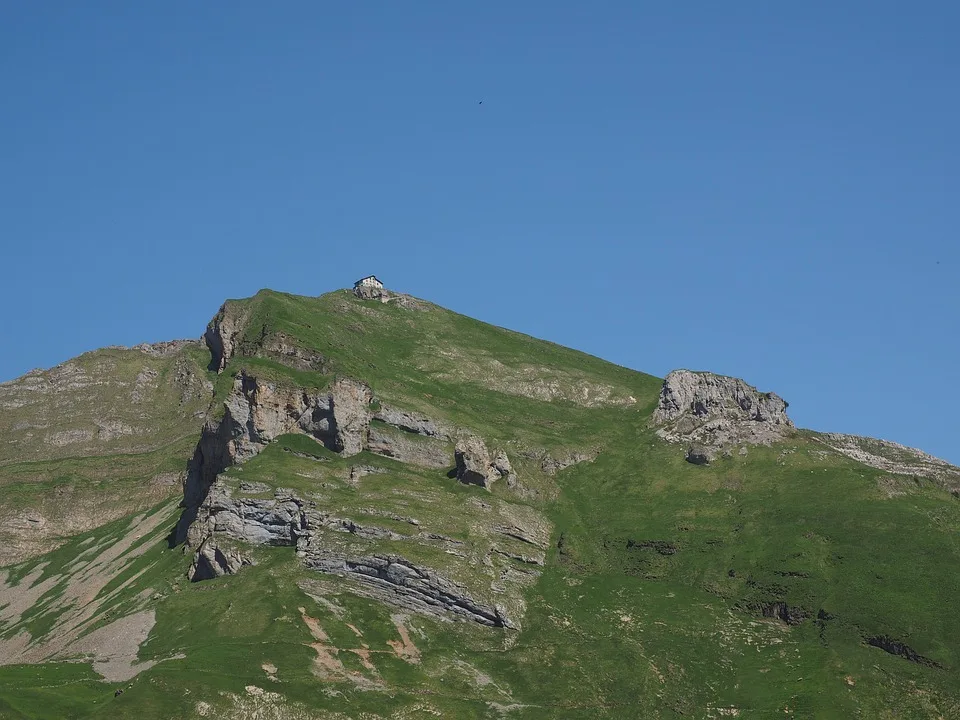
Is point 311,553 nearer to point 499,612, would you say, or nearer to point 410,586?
point 410,586

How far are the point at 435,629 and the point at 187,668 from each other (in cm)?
3966

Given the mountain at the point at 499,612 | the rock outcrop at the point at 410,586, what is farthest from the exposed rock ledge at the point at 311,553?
the mountain at the point at 499,612

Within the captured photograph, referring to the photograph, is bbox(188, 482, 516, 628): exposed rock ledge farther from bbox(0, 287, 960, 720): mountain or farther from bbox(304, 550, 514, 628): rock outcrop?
bbox(0, 287, 960, 720): mountain

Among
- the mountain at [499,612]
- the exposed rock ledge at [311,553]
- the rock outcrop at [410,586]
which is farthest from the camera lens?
the exposed rock ledge at [311,553]

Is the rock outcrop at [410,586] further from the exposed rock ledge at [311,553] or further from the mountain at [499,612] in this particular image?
the mountain at [499,612]

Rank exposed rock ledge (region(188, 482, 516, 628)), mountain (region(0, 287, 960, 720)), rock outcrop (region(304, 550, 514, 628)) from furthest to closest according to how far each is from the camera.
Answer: exposed rock ledge (region(188, 482, 516, 628)) → rock outcrop (region(304, 550, 514, 628)) → mountain (region(0, 287, 960, 720))

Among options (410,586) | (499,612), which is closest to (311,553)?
(410,586)

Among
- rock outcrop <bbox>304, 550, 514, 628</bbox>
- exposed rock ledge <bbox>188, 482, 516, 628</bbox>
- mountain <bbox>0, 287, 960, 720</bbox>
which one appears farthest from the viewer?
exposed rock ledge <bbox>188, 482, 516, 628</bbox>

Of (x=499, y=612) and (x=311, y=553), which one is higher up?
(x=499, y=612)

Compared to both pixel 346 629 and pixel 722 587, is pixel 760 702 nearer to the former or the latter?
pixel 722 587

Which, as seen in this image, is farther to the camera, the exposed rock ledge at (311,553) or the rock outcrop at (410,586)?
the exposed rock ledge at (311,553)

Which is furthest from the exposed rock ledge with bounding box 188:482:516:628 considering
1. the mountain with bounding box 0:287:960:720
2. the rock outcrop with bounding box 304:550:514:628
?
the mountain with bounding box 0:287:960:720

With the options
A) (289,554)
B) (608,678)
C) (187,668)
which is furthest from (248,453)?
(608,678)

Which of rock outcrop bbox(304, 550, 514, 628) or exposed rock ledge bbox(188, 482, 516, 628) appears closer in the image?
rock outcrop bbox(304, 550, 514, 628)
